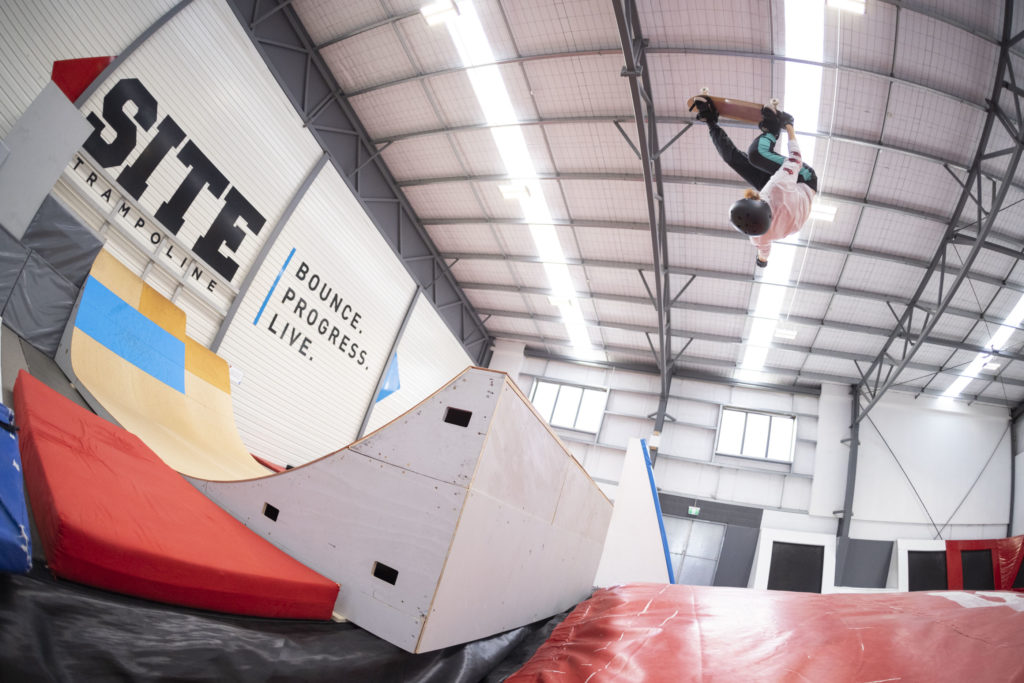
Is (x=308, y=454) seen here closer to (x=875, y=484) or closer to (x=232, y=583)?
(x=232, y=583)

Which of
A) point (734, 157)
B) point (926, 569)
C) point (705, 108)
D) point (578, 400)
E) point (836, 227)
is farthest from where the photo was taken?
point (578, 400)

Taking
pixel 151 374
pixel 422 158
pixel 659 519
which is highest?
pixel 422 158

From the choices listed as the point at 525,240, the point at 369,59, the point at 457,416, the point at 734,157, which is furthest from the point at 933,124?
the point at 457,416

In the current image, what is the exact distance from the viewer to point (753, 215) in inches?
171

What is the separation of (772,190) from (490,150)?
6723mm

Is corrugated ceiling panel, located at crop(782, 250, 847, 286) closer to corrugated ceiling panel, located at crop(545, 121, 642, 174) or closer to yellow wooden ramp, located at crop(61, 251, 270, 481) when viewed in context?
corrugated ceiling panel, located at crop(545, 121, 642, 174)

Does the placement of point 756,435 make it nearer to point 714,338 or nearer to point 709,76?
point 714,338

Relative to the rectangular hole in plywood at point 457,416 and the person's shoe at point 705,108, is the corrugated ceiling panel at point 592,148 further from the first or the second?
the rectangular hole in plywood at point 457,416

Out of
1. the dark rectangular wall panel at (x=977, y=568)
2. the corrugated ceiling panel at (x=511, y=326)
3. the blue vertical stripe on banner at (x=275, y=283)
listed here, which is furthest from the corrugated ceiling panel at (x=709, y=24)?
the dark rectangular wall panel at (x=977, y=568)

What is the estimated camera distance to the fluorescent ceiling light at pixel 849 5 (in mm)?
6590

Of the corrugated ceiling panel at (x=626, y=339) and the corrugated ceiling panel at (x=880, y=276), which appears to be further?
the corrugated ceiling panel at (x=626, y=339)

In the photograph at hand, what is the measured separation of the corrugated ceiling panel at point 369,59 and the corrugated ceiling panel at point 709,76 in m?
4.43

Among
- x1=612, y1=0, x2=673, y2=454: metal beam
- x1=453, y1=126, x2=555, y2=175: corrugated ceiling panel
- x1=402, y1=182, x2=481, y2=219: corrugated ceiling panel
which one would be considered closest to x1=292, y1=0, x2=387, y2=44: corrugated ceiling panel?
x1=453, y1=126, x2=555, y2=175: corrugated ceiling panel

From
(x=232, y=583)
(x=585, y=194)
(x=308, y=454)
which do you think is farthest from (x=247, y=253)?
(x=232, y=583)
